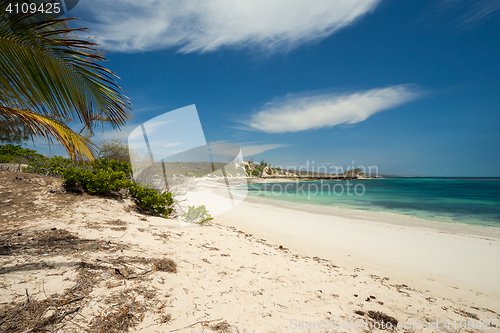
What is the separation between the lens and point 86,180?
7.06 meters

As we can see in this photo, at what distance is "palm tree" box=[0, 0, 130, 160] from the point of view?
256 centimetres

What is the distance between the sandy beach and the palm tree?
1.84m

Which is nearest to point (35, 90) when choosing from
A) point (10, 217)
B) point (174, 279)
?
point (174, 279)

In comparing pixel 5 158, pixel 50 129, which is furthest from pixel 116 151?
pixel 50 129

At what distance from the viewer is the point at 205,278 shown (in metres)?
3.46

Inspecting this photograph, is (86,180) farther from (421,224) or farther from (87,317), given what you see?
(421,224)

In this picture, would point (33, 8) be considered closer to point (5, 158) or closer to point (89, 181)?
point (89, 181)

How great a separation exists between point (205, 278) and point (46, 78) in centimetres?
394

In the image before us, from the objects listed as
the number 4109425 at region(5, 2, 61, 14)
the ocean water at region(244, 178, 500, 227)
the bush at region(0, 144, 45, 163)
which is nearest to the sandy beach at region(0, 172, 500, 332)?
the number 4109425 at region(5, 2, 61, 14)

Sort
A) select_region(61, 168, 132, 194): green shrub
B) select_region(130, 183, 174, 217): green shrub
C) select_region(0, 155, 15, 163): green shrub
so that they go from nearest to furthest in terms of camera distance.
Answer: select_region(61, 168, 132, 194): green shrub
select_region(130, 183, 174, 217): green shrub
select_region(0, 155, 15, 163): green shrub

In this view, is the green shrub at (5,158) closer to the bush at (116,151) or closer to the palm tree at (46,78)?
the bush at (116,151)

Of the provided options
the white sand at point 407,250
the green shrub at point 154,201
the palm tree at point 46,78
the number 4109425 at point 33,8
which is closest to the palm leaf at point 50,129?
the palm tree at point 46,78

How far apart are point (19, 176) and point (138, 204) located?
12.6 feet

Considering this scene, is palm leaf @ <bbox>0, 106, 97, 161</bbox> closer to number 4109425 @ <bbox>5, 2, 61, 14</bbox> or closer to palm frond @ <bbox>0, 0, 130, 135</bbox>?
palm frond @ <bbox>0, 0, 130, 135</bbox>
